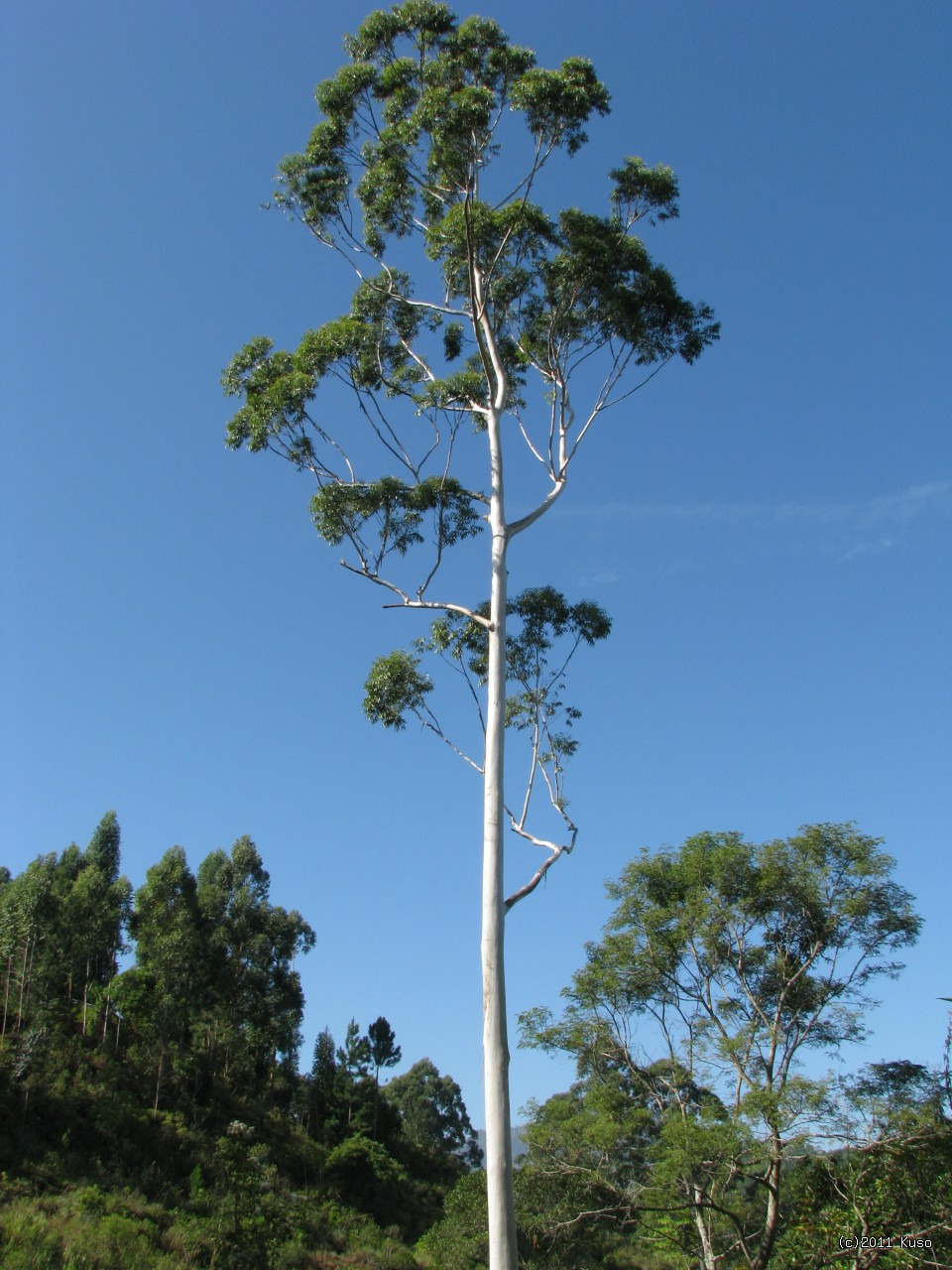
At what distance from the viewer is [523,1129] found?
55.3 ft

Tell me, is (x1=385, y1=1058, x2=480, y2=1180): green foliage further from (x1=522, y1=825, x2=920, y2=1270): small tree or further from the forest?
(x1=522, y1=825, x2=920, y2=1270): small tree

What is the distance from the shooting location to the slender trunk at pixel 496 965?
18.5 ft

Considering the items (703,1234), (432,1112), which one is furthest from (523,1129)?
(432,1112)

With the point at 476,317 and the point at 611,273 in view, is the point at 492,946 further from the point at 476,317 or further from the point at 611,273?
the point at 611,273

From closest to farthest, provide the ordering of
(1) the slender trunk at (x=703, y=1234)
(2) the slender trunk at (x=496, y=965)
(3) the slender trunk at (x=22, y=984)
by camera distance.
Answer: (2) the slender trunk at (x=496, y=965) → (1) the slender trunk at (x=703, y=1234) → (3) the slender trunk at (x=22, y=984)

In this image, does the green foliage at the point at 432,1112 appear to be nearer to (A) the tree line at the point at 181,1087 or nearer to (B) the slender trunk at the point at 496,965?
(A) the tree line at the point at 181,1087

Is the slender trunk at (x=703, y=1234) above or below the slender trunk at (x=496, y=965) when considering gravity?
below

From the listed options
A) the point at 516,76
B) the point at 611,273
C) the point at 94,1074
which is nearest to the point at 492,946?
the point at 611,273

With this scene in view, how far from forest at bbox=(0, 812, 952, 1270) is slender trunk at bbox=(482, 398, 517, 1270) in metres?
5.00

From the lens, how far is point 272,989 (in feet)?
132

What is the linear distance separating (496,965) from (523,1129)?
12.5 m

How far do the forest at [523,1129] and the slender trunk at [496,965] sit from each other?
16.4 ft

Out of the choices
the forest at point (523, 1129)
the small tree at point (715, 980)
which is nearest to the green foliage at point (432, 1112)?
the forest at point (523, 1129)

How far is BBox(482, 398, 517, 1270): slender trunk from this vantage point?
5.65 meters
